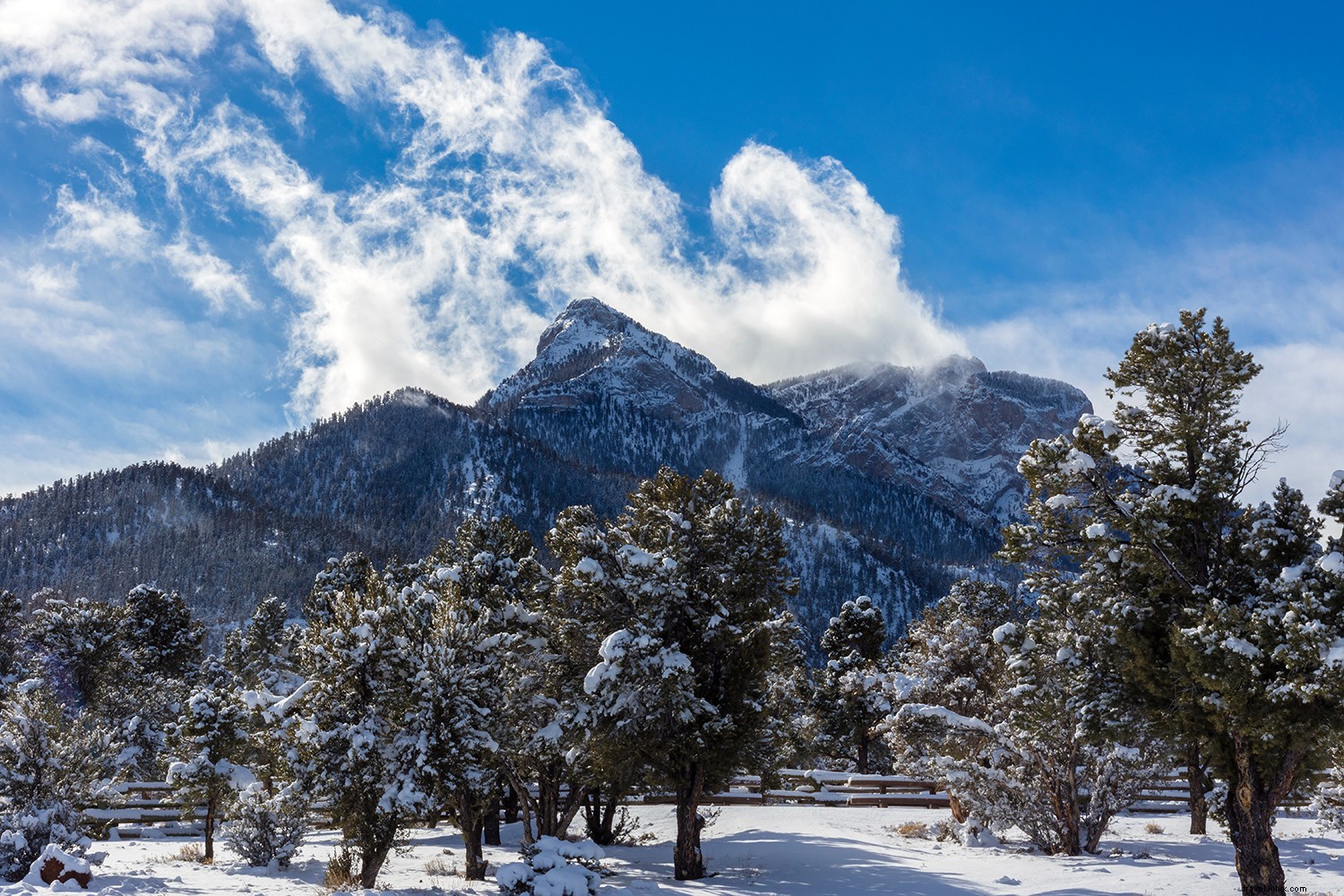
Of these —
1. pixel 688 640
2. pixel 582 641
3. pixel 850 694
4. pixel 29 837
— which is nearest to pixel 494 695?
pixel 582 641

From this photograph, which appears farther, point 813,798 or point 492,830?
point 813,798

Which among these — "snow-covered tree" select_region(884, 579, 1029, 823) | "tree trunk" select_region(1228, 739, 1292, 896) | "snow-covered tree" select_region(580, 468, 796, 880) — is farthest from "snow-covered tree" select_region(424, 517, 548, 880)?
"tree trunk" select_region(1228, 739, 1292, 896)

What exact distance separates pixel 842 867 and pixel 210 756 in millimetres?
24934

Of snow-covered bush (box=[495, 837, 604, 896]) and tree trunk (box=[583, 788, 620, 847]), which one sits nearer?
snow-covered bush (box=[495, 837, 604, 896])

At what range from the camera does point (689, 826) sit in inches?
832

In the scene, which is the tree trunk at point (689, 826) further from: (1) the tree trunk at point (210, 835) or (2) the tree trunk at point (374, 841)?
(1) the tree trunk at point (210, 835)

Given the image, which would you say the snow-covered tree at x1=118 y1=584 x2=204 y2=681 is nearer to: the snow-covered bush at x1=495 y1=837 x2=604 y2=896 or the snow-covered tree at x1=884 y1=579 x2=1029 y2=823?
the snow-covered tree at x1=884 y1=579 x2=1029 y2=823

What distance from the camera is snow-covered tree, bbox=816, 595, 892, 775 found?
52.1 metres

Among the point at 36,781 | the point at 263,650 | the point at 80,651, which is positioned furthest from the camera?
the point at 263,650

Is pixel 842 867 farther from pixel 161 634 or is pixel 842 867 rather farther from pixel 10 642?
pixel 161 634

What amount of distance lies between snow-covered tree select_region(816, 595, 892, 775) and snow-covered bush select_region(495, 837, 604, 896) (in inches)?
1488

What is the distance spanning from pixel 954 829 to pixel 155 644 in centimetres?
5828

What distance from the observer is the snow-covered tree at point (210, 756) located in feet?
105

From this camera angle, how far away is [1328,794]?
86.9 ft
